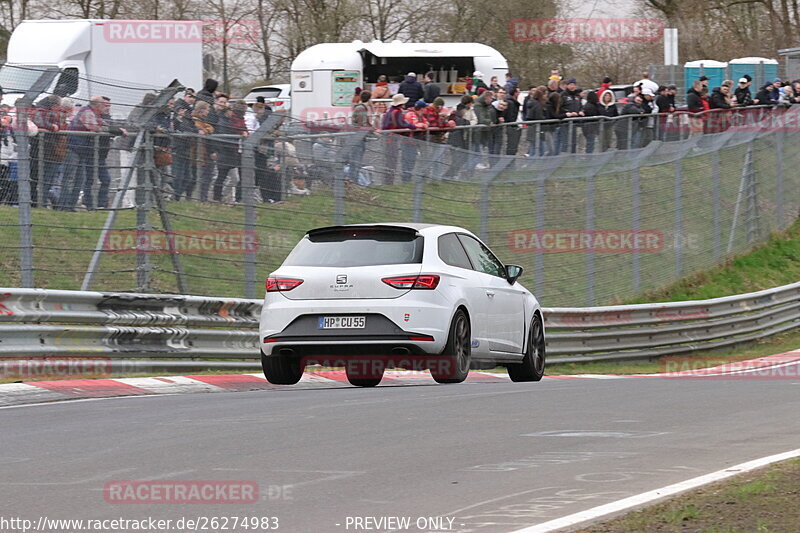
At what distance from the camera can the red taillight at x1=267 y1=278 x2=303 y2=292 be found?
12328 millimetres

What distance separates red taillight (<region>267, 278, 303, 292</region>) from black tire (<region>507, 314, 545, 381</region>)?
329cm

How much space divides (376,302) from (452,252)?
1.18 m

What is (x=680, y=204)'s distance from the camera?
1067 inches

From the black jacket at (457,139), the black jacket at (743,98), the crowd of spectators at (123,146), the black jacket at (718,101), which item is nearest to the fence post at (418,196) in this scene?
the crowd of spectators at (123,146)

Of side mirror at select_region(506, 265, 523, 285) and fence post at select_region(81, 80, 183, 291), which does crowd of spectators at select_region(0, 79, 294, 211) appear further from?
side mirror at select_region(506, 265, 523, 285)

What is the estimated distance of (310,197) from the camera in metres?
16.9

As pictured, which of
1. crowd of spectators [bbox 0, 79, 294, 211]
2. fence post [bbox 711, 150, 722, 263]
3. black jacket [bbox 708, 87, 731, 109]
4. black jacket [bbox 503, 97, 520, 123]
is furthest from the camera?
black jacket [bbox 708, 87, 731, 109]

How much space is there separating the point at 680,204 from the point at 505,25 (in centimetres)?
2969

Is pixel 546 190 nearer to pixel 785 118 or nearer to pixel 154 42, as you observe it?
pixel 154 42

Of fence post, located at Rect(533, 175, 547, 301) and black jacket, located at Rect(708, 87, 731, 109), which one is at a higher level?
black jacket, located at Rect(708, 87, 731, 109)

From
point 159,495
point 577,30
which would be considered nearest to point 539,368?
point 159,495

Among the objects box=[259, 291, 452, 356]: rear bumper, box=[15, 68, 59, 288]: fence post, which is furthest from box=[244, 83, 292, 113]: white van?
box=[259, 291, 452, 356]: rear bumper

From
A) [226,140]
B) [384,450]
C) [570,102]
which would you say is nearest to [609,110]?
[570,102]

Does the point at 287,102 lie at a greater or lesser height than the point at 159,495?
greater
